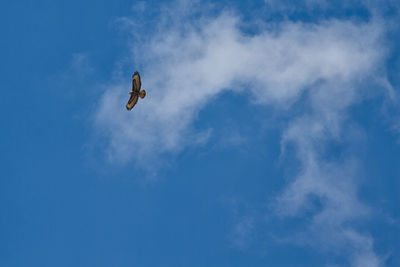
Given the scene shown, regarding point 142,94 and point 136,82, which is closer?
point 136,82

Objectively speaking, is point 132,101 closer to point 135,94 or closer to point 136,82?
point 135,94

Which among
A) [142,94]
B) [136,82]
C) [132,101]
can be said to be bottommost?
[132,101]

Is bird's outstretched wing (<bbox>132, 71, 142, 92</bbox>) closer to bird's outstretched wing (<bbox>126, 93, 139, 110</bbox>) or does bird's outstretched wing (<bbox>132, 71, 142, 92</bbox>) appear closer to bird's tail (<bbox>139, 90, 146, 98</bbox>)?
bird's tail (<bbox>139, 90, 146, 98</bbox>)

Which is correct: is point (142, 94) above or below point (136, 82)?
below

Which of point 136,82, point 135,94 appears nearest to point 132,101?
point 135,94

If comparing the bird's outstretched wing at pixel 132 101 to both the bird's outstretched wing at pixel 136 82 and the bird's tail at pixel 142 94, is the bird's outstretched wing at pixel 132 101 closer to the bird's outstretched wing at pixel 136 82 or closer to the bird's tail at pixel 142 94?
the bird's tail at pixel 142 94

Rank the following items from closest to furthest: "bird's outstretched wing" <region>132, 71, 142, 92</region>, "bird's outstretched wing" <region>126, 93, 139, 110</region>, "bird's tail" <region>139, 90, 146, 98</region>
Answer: "bird's outstretched wing" <region>132, 71, 142, 92</region>, "bird's outstretched wing" <region>126, 93, 139, 110</region>, "bird's tail" <region>139, 90, 146, 98</region>

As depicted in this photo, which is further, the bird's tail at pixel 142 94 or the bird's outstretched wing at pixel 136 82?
the bird's tail at pixel 142 94

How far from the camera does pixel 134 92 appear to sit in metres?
155

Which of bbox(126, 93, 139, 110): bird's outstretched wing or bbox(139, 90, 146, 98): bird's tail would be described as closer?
bbox(126, 93, 139, 110): bird's outstretched wing

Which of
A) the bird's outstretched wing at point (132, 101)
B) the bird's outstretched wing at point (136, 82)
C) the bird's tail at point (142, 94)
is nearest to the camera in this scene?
the bird's outstretched wing at point (136, 82)

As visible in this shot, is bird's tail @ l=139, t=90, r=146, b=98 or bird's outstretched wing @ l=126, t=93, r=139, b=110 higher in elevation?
bird's tail @ l=139, t=90, r=146, b=98

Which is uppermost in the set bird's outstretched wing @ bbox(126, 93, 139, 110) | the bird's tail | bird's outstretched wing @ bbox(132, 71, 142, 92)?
bird's outstretched wing @ bbox(132, 71, 142, 92)

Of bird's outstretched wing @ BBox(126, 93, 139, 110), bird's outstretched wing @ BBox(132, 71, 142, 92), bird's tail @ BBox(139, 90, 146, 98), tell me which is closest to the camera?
bird's outstretched wing @ BBox(132, 71, 142, 92)
